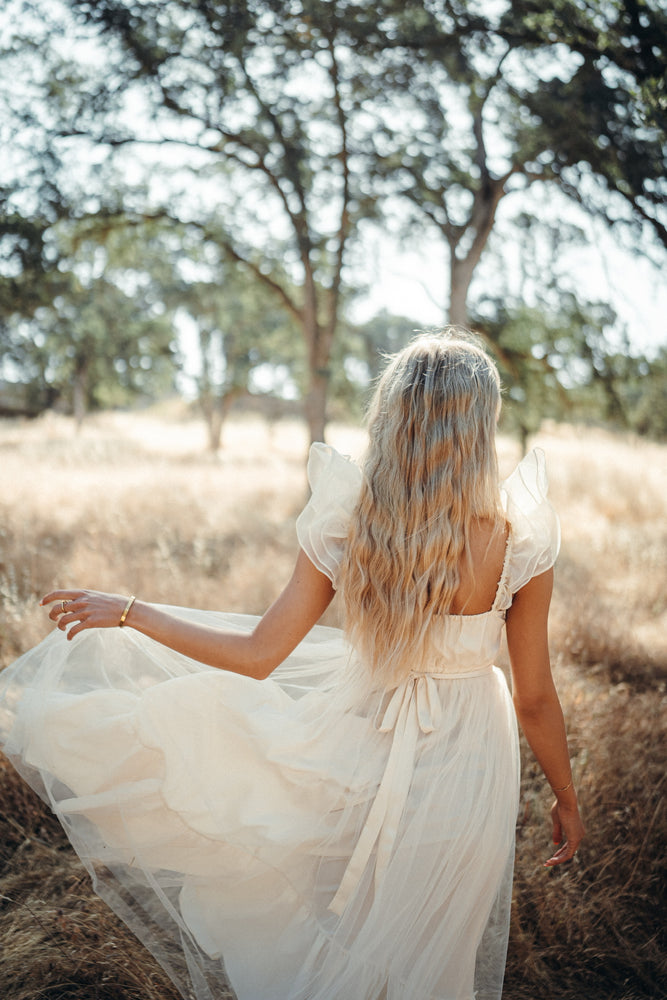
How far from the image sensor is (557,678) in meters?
3.91

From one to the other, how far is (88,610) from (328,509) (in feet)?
2.27

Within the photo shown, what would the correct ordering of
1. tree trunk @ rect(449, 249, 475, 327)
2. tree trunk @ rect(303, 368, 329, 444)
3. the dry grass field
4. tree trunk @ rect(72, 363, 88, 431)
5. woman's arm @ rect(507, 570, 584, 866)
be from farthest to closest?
tree trunk @ rect(72, 363, 88, 431) < tree trunk @ rect(303, 368, 329, 444) < tree trunk @ rect(449, 249, 475, 327) < the dry grass field < woman's arm @ rect(507, 570, 584, 866)

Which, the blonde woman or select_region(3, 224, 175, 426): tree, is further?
select_region(3, 224, 175, 426): tree

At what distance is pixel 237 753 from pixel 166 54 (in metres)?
7.60

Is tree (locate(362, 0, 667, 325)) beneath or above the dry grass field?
above

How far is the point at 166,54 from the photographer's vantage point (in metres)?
7.12

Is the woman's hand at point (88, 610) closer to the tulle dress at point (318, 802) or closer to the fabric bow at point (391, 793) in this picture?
the tulle dress at point (318, 802)

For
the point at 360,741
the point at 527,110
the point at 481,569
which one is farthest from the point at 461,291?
the point at 360,741

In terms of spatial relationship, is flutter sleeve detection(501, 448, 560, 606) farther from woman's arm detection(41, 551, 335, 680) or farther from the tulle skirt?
woman's arm detection(41, 551, 335, 680)

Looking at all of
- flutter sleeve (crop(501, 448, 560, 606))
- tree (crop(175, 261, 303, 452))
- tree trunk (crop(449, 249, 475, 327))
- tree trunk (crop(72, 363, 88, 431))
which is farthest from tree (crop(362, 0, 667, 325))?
tree trunk (crop(72, 363, 88, 431))

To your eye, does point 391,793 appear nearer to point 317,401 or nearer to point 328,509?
point 328,509

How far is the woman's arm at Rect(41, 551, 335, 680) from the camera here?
181 cm

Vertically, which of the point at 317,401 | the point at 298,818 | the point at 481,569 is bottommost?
the point at 298,818

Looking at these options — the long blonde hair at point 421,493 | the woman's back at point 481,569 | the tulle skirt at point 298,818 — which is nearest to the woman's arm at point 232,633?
the long blonde hair at point 421,493
